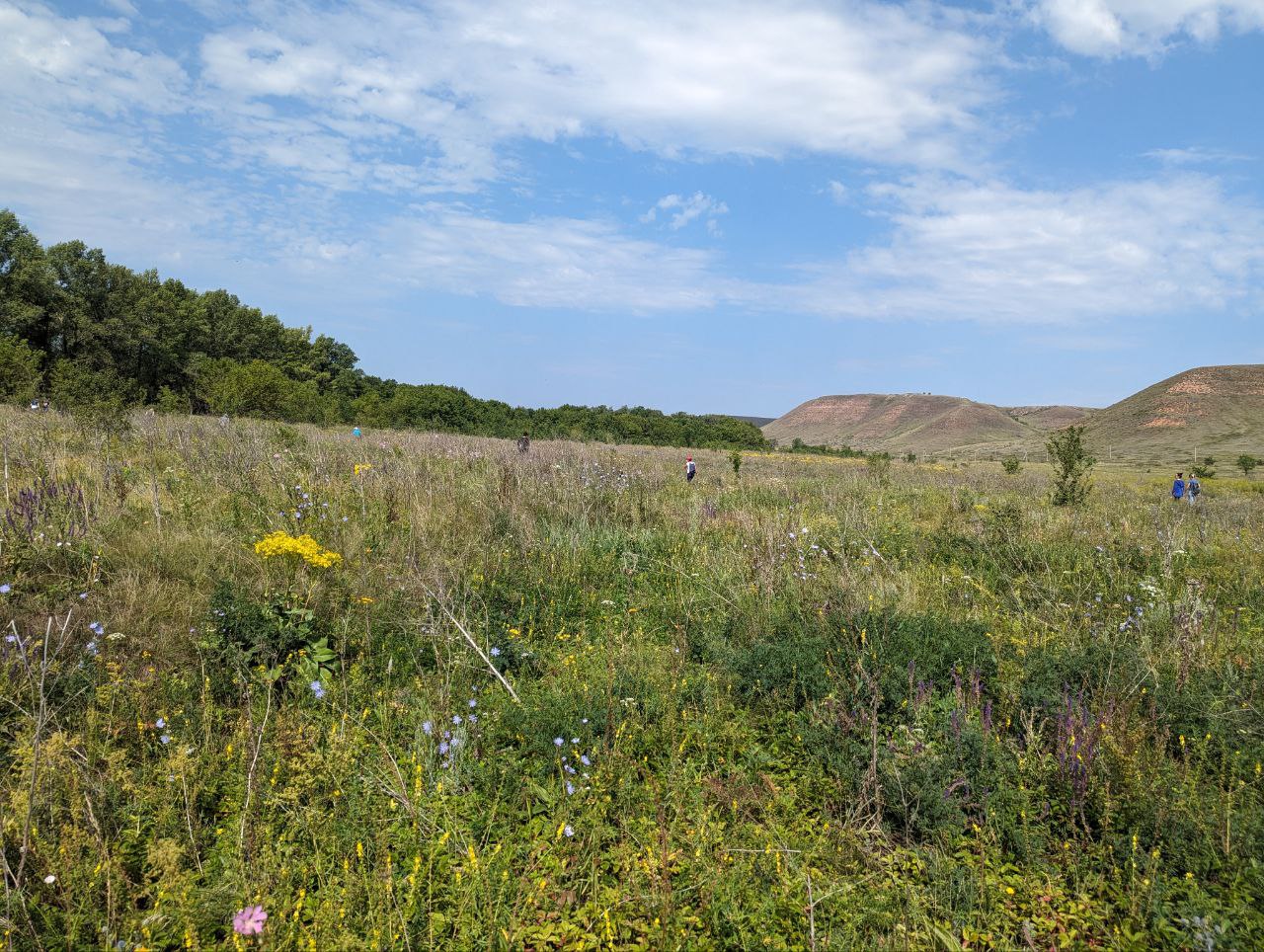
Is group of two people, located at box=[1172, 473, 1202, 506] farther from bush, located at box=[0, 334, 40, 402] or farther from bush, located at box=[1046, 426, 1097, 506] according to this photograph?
bush, located at box=[0, 334, 40, 402]

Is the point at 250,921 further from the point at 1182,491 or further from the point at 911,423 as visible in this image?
the point at 911,423

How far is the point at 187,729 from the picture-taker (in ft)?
9.73

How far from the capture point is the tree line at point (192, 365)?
21.8 meters

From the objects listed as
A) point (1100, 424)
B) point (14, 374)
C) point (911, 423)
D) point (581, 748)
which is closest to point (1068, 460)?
point (581, 748)

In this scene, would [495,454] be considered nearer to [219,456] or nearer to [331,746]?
[219,456]

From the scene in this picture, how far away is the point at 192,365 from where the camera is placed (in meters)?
49.8

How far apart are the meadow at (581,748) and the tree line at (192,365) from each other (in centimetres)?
684

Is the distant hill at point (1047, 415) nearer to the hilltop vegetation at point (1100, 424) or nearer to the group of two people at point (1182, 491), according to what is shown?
the hilltop vegetation at point (1100, 424)

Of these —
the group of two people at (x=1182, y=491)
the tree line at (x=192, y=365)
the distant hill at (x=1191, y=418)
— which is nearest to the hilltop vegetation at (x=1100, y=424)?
the distant hill at (x=1191, y=418)

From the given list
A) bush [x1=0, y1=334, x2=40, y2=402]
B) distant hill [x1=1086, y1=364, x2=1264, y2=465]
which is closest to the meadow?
bush [x1=0, y1=334, x2=40, y2=402]

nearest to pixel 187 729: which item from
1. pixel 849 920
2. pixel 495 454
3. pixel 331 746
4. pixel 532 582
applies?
pixel 331 746

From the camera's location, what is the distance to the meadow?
226 centimetres

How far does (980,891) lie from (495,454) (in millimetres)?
9988

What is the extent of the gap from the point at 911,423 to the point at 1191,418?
5689cm
